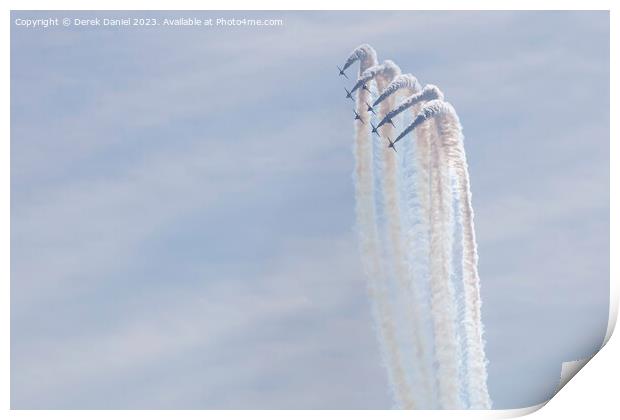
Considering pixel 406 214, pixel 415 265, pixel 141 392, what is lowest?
pixel 141 392

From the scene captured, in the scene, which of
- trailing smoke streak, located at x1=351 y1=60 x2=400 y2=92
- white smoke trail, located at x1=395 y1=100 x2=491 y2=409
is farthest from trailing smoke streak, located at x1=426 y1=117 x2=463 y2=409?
trailing smoke streak, located at x1=351 y1=60 x2=400 y2=92

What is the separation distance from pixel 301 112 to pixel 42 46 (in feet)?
4.70

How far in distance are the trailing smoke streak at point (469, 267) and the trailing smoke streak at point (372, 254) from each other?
0.36m

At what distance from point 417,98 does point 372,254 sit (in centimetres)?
86

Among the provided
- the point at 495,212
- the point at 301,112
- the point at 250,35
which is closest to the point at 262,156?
the point at 301,112

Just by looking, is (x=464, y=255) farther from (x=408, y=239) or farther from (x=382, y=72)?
(x=382, y=72)

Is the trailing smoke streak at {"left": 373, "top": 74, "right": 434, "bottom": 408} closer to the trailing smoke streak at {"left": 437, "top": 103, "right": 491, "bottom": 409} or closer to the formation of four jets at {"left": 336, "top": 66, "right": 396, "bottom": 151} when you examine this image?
the formation of four jets at {"left": 336, "top": 66, "right": 396, "bottom": 151}

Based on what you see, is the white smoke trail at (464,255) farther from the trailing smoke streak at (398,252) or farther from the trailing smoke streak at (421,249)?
the trailing smoke streak at (398,252)

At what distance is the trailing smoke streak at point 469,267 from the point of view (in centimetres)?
379

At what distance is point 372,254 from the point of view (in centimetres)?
379

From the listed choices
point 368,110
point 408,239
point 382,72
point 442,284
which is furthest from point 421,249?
point 382,72

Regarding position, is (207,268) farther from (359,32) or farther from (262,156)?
(359,32)

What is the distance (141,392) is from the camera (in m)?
3.82

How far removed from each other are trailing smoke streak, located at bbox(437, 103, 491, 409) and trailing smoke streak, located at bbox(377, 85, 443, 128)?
0.09 meters
